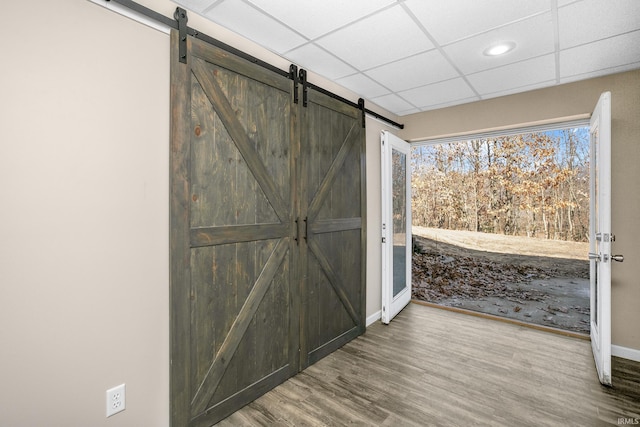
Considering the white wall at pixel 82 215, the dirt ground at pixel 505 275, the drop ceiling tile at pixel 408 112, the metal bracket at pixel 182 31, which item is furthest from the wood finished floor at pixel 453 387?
the drop ceiling tile at pixel 408 112

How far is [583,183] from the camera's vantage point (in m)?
5.76

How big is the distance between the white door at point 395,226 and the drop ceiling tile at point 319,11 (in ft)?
5.36

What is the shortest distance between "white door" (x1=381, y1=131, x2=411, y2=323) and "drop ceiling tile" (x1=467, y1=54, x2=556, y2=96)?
40.6 inches

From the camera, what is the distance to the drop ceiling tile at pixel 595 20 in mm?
1810

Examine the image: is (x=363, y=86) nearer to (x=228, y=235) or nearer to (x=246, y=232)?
(x=246, y=232)

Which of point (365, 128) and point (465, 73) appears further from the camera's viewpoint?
point (365, 128)

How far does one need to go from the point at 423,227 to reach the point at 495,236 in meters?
1.56

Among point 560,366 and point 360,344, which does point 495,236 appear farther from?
point 360,344

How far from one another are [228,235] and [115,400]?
1030mm

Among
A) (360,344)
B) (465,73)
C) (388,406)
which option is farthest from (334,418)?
(465,73)

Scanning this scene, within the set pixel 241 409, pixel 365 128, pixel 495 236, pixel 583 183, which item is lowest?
pixel 241 409

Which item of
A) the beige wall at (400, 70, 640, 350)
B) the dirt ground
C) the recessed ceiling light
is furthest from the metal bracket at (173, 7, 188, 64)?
the dirt ground

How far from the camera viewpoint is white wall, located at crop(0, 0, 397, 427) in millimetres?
1261

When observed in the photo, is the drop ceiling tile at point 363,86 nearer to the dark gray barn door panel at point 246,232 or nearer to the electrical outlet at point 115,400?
the dark gray barn door panel at point 246,232
